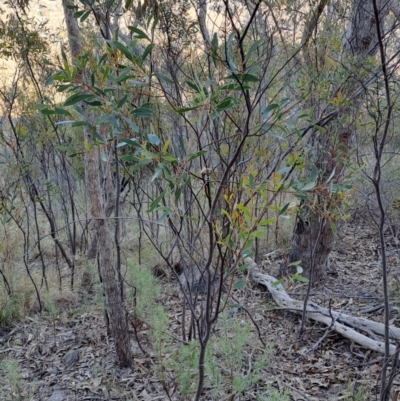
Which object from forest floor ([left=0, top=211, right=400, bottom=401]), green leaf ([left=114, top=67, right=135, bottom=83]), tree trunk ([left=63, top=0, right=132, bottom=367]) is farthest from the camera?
tree trunk ([left=63, top=0, right=132, bottom=367])

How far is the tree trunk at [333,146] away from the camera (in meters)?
3.02

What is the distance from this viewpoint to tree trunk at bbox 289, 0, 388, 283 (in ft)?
9.91

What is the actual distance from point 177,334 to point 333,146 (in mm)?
2207

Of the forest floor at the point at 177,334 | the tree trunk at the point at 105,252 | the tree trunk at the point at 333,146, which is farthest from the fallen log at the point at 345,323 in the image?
the tree trunk at the point at 105,252

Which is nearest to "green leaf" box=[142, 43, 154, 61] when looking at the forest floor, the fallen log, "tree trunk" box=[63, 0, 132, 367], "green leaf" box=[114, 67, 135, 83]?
"green leaf" box=[114, 67, 135, 83]

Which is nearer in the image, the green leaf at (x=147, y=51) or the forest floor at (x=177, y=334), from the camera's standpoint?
the green leaf at (x=147, y=51)

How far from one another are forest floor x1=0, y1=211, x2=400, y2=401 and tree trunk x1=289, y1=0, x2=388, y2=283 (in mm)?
395

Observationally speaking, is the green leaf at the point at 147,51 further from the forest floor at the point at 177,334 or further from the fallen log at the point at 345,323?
the forest floor at the point at 177,334

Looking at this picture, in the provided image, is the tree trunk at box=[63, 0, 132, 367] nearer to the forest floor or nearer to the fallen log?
the forest floor

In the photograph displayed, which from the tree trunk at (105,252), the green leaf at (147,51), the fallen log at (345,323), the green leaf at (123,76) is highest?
the green leaf at (147,51)

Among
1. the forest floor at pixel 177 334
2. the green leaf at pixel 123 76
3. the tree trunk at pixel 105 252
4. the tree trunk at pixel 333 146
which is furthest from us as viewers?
the tree trunk at pixel 333 146

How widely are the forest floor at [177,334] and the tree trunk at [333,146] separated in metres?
0.40

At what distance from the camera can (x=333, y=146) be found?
10.9 feet

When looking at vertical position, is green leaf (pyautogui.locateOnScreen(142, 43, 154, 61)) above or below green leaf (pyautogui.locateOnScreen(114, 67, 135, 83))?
above
